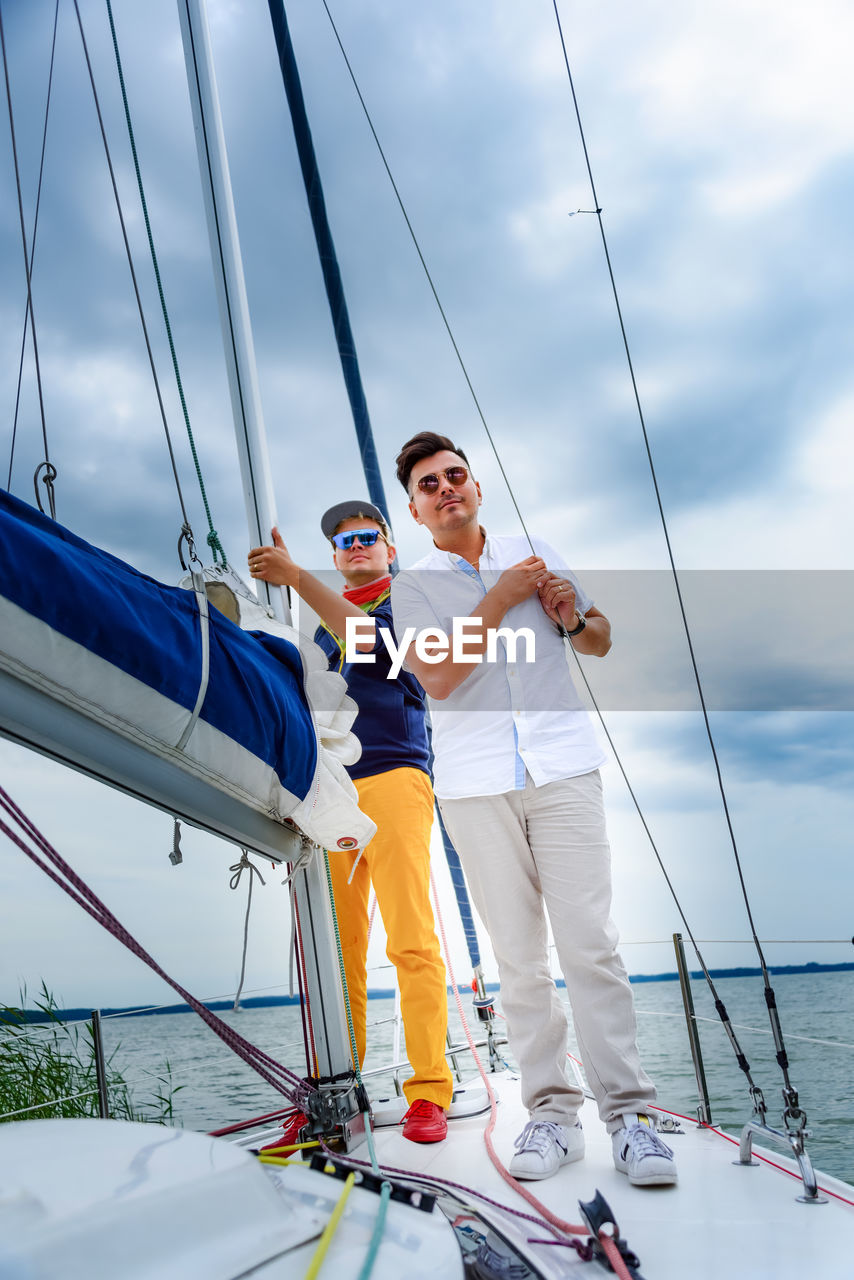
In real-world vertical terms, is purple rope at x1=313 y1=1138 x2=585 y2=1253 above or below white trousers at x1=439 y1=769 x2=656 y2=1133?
below

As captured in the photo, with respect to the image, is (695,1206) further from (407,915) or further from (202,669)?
(202,669)

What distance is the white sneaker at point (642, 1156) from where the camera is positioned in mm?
1362

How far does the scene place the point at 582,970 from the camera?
5.37 ft

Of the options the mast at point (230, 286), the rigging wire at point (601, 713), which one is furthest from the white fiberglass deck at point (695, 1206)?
the mast at point (230, 286)

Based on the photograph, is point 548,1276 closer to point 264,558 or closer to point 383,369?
point 264,558

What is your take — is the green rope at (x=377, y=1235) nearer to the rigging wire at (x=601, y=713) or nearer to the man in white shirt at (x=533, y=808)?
the man in white shirt at (x=533, y=808)

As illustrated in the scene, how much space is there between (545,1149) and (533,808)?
0.65 m

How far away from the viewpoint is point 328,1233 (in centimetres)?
82

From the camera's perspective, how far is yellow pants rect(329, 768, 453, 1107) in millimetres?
1922

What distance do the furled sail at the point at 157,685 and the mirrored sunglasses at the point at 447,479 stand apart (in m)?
0.69

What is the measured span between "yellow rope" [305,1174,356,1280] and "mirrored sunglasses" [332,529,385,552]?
5.63 feet

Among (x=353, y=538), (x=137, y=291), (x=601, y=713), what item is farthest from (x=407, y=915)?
(x=137, y=291)

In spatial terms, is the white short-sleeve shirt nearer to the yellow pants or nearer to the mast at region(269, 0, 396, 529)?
the yellow pants

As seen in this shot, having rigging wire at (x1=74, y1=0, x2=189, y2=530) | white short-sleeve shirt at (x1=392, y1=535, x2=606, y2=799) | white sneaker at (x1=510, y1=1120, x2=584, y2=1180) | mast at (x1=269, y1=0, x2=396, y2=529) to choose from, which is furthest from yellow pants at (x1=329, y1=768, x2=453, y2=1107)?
mast at (x1=269, y1=0, x2=396, y2=529)
